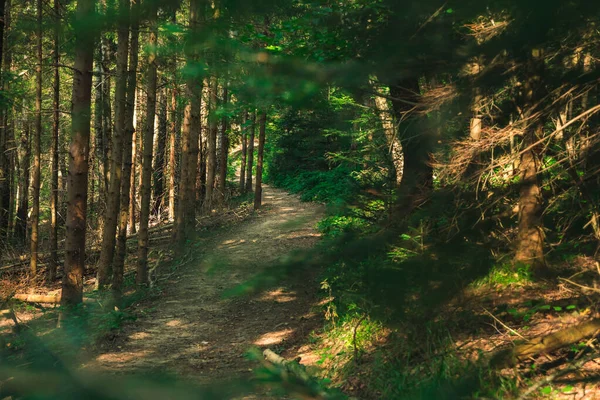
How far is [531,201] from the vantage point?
153 inches

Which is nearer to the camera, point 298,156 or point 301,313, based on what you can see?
point 301,313

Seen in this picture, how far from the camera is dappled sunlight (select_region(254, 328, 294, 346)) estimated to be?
9.91 meters

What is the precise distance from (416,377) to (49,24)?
5365 millimetres

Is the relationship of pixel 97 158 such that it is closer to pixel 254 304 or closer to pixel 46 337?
pixel 254 304

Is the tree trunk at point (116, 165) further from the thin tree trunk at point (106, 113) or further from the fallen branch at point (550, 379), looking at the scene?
the fallen branch at point (550, 379)

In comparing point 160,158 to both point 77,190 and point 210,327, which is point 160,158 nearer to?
point 77,190

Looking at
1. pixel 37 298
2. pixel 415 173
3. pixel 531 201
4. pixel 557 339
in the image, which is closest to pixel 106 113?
pixel 37 298

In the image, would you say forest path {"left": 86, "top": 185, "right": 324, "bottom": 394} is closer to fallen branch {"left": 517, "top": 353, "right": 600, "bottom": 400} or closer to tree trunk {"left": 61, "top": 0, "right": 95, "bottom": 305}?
tree trunk {"left": 61, "top": 0, "right": 95, "bottom": 305}

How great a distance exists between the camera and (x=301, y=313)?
11.4m

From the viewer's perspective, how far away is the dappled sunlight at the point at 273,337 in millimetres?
9914

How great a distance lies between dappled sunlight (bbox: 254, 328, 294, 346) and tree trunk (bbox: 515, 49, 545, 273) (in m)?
5.18

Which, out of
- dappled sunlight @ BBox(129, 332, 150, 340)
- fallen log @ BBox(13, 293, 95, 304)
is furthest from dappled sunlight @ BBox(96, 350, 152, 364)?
fallen log @ BBox(13, 293, 95, 304)

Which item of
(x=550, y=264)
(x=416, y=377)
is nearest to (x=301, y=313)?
(x=416, y=377)

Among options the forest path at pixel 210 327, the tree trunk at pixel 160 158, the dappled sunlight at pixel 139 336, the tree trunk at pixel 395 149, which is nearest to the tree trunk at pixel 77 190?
the dappled sunlight at pixel 139 336
